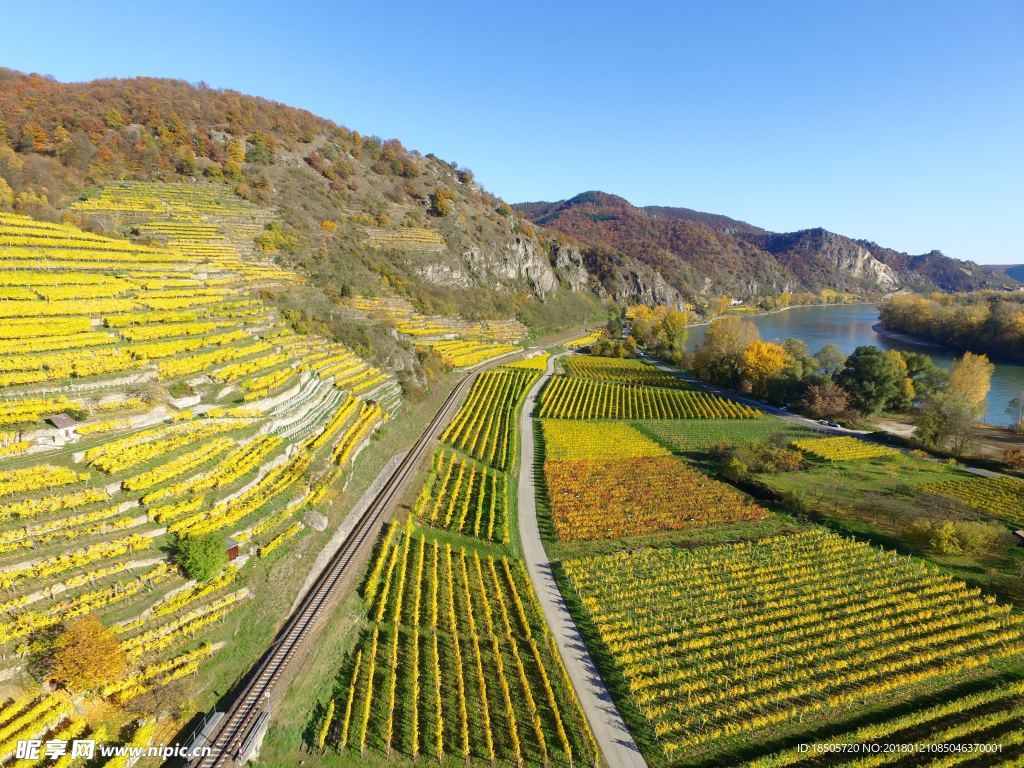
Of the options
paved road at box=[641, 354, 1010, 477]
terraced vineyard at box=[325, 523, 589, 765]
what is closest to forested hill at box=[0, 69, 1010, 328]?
paved road at box=[641, 354, 1010, 477]

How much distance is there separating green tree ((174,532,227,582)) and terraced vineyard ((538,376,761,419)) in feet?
131

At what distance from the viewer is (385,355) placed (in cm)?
5272

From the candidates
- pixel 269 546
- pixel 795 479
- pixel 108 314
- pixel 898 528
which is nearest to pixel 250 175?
pixel 108 314

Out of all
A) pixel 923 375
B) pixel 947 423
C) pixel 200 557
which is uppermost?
pixel 923 375

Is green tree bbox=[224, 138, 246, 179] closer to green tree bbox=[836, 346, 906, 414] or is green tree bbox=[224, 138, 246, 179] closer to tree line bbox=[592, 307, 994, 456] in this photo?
tree line bbox=[592, 307, 994, 456]

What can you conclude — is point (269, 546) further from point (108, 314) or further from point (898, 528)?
point (898, 528)

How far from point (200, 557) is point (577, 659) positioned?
678 inches

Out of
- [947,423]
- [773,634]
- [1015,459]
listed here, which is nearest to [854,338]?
[947,423]

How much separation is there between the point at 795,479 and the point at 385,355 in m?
43.1

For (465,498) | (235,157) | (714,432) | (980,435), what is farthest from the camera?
(235,157)

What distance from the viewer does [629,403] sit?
6362 centimetres

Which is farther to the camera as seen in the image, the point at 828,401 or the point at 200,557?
the point at 828,401

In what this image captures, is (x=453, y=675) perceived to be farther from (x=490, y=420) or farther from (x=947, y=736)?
(x=490, y=420)

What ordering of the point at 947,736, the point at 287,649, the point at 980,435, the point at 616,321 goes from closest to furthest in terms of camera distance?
the point at 947,736 → the point at 287,649 → the point at 980,435 → the point at 616,321
